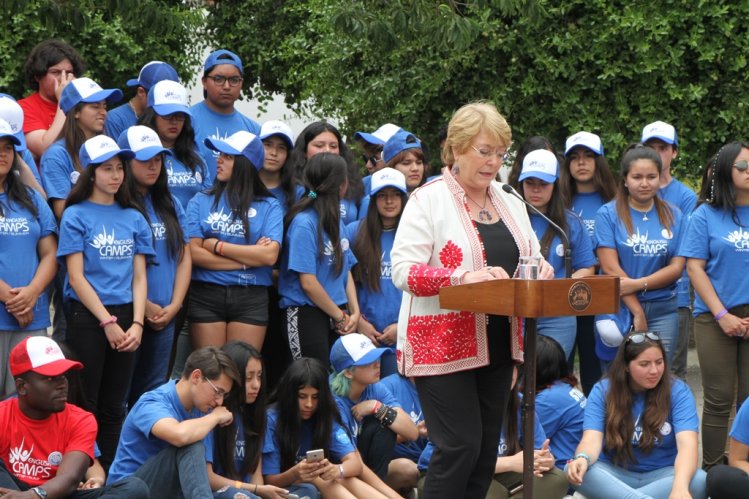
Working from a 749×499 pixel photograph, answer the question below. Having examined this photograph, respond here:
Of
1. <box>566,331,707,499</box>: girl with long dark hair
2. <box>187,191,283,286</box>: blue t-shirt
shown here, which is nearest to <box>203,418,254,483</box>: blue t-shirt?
<box>187,191,283,286</box>: blue t-shirt

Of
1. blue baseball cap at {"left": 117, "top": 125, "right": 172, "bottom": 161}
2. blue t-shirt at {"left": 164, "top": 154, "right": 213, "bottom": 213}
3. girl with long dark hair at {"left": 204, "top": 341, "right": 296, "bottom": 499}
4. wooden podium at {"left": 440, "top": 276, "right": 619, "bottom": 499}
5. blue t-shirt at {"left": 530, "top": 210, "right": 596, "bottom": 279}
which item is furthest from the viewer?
blue t-shirt at {"left": 530, "top": 210, "right": 596, "bottom": 279}

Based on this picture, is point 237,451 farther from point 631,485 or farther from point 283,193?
point 631,485

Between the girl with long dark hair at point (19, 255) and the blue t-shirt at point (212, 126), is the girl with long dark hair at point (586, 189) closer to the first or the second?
the blue t-shirt at point (212, 126)

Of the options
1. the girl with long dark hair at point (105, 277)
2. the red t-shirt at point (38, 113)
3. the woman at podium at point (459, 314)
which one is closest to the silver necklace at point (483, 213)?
the woman at podium at point (459, 314)

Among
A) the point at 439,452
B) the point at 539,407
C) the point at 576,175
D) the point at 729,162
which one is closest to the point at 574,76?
the point at 576,175

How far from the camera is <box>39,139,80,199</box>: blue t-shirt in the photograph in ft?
24.2

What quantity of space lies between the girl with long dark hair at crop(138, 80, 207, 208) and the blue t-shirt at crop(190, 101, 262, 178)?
260 mm

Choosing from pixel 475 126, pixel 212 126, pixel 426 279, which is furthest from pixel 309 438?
pixel 475 126

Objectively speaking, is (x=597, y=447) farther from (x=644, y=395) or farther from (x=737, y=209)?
(x=737, y=209)

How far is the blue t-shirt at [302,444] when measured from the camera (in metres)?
7.05

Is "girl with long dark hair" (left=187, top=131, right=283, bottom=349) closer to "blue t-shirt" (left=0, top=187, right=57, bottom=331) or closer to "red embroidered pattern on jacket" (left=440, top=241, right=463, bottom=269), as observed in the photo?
"blue t-shirt" (left=0, top=187, right=57, bottom=331)

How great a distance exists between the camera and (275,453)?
7078 millimetres

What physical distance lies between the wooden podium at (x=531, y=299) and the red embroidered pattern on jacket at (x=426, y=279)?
0.11 metres

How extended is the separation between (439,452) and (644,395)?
239 centimetres
